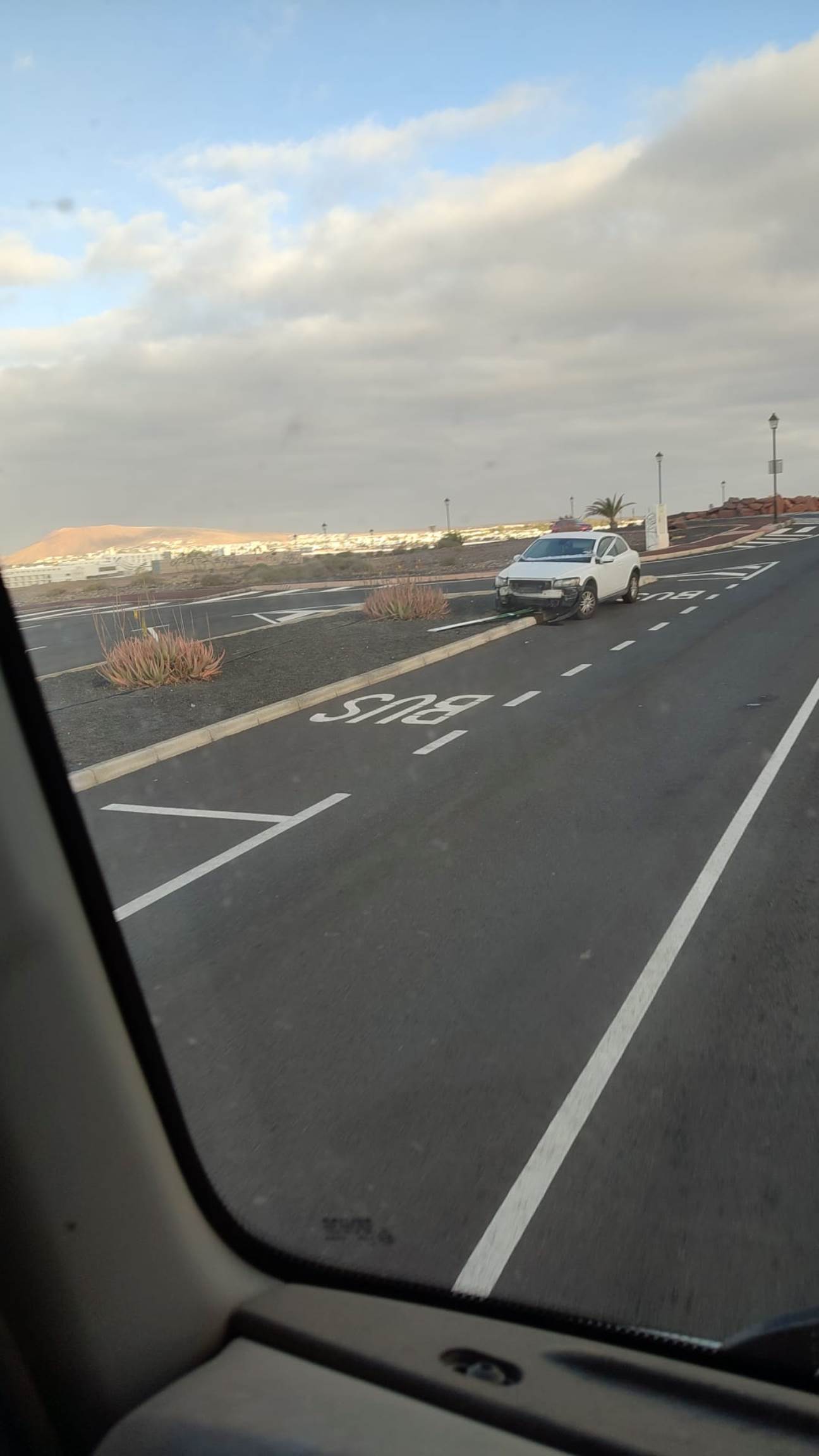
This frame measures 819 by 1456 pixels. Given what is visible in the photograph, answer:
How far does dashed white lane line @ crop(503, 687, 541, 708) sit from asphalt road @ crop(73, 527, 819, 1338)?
168 cm

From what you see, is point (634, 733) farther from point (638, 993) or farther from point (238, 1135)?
point (238, 1135)

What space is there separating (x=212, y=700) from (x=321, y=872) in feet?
23.4

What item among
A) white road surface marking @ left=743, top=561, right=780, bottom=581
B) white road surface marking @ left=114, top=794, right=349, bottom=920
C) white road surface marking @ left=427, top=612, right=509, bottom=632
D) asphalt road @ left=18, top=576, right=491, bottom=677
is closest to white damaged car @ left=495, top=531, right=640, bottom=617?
white road surface marking @ left=427, top=612, right=509, bottom=632

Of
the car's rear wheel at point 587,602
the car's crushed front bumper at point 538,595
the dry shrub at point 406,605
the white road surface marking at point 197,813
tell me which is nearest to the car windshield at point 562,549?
the car's rear wheel at point 587,602

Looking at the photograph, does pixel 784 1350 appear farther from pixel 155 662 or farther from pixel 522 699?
pixel 155 662

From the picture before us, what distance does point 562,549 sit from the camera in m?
22.9

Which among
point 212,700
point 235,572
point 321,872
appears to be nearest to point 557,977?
point 321,872

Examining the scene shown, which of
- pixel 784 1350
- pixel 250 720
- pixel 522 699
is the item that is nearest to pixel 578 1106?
pixel 784 1350

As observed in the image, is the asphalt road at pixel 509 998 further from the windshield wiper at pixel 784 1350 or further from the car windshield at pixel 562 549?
the car windshield at pixel 562 549

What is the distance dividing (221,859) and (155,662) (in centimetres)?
814

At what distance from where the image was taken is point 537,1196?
3.39m

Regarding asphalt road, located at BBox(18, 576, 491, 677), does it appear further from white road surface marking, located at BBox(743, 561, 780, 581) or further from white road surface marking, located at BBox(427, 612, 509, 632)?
white road surface marking, located at BBox(743, 561, 780, 581)

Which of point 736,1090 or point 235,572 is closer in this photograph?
point 736,1090

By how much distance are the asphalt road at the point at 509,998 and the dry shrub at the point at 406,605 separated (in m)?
12.2
